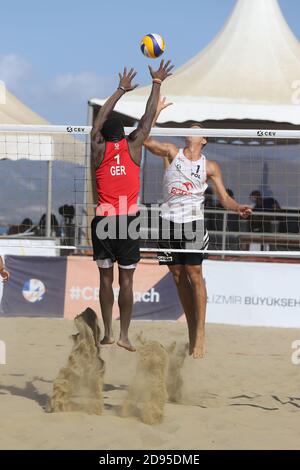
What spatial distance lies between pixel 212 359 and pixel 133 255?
288 centimetres

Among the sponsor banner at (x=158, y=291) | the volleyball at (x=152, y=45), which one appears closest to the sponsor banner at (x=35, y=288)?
the sponsor banner at (x=158, y=291)

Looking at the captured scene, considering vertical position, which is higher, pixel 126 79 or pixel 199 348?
pixel 126 79

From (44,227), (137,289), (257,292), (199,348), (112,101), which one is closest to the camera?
(112,101)

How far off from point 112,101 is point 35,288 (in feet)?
19.0

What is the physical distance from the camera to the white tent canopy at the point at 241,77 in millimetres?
11172

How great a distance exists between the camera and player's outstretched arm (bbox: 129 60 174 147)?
5539 millimetres

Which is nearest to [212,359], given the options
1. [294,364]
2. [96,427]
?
[294,364]

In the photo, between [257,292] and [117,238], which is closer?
[117,238]

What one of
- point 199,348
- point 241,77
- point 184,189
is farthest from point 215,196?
point 199,348

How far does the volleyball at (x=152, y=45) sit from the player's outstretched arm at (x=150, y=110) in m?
0.13

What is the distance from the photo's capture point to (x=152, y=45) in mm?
5688

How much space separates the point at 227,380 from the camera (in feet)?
22.9

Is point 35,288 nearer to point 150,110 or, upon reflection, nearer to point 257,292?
point 257,292

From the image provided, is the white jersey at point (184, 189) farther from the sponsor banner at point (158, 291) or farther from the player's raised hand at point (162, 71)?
the sponsor banner at point (158, 291)
